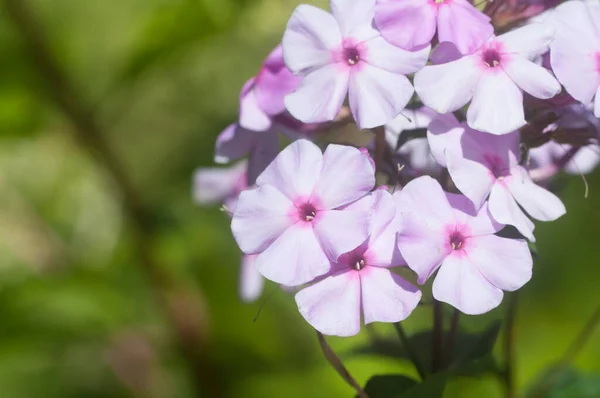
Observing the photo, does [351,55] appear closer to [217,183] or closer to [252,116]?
[252,116]

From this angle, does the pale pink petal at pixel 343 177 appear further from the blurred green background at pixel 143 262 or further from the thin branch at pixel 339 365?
the blurred green background at pixel 143 262

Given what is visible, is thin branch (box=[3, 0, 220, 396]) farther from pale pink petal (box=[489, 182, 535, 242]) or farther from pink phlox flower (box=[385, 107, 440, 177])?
pale pink petal (box=[489, 182, 535, 242])

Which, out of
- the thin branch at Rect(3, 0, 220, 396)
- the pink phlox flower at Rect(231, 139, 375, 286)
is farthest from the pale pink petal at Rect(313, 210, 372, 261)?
the thin branch at Rect(3, 0, 220, 396)

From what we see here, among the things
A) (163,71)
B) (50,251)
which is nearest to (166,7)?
(163,71)

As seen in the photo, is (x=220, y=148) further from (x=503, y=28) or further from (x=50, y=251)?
(x=50, y=251)

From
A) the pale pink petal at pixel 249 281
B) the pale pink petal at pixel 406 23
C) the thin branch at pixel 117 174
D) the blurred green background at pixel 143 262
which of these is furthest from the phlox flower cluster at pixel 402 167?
the thin branch at pixel 117 174

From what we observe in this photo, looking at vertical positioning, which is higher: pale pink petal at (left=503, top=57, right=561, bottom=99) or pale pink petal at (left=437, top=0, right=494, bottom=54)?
pale pink petal at (left=437, top=0, right=494, bottom=54)
